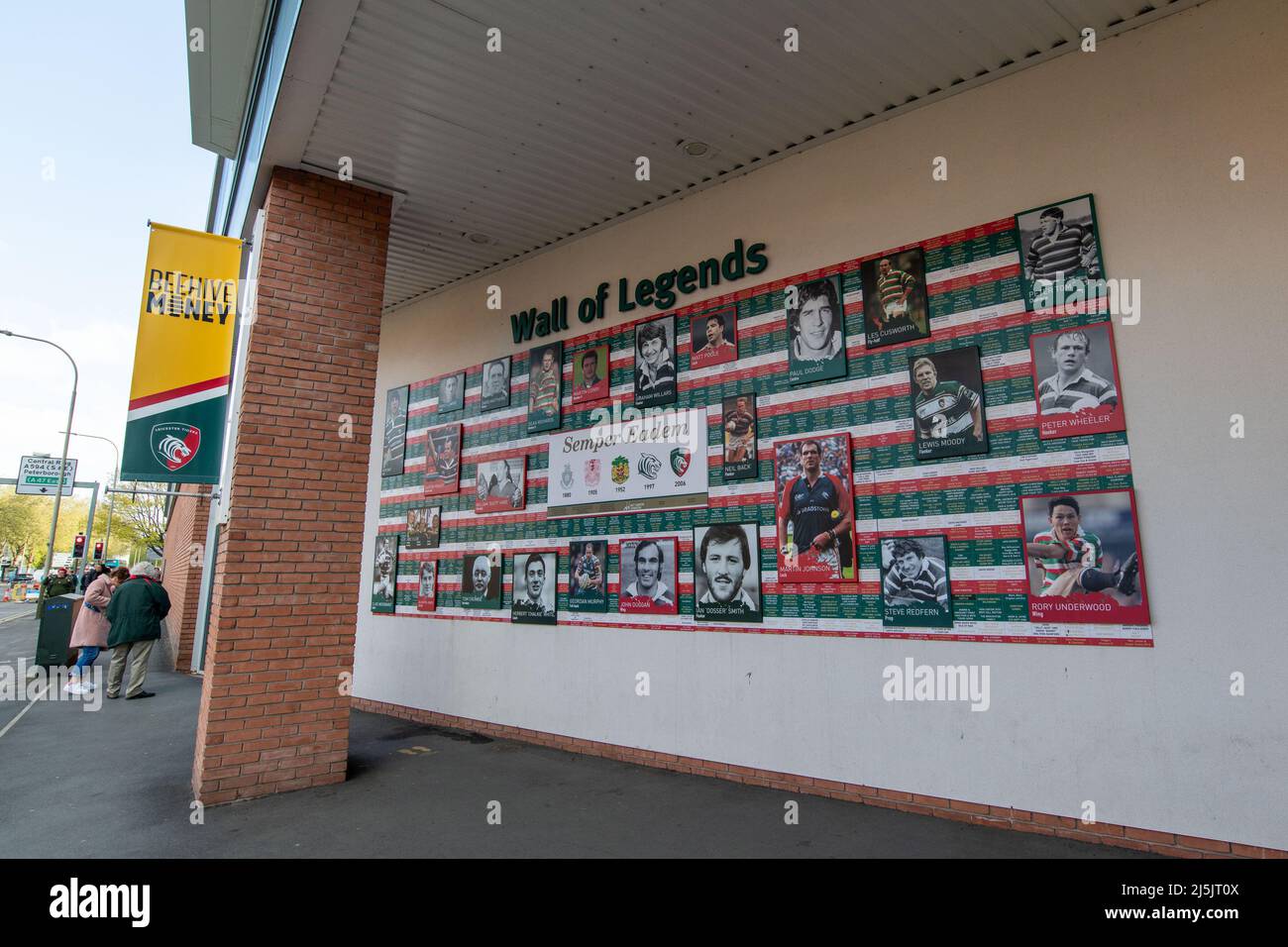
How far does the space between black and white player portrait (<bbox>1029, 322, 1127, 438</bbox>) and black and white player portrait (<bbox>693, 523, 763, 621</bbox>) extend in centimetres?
231

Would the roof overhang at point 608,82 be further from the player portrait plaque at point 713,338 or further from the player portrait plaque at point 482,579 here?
the player portrait plaque at point 482,579

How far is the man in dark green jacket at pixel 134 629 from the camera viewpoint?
9375 mm

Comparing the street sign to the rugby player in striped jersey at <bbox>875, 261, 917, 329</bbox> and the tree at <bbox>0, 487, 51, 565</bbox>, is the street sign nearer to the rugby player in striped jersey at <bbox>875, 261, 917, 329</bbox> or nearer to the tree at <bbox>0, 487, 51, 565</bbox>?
the rugby player in striped jersey at <bbox>875, 261, 917, 329</bbox>

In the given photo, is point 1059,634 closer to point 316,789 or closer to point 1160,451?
point 1160,451

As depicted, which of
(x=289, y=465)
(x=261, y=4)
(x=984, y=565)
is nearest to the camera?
(x=984, y=565)

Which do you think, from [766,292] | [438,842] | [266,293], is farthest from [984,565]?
[266,293]

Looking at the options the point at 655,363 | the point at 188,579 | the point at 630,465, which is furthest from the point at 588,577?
the point at 188,579

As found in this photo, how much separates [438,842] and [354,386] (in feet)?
12.4

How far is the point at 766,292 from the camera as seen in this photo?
5930mm

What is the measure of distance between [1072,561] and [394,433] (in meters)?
7.95

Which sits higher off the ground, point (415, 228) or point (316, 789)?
point (415, 228)

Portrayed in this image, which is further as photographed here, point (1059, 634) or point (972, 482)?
point (972, 482)

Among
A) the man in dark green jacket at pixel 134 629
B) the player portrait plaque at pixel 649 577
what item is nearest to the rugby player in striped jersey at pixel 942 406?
the player portrait plaque at pixel 649 577

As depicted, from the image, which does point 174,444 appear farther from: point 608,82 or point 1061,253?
point 1061,253
